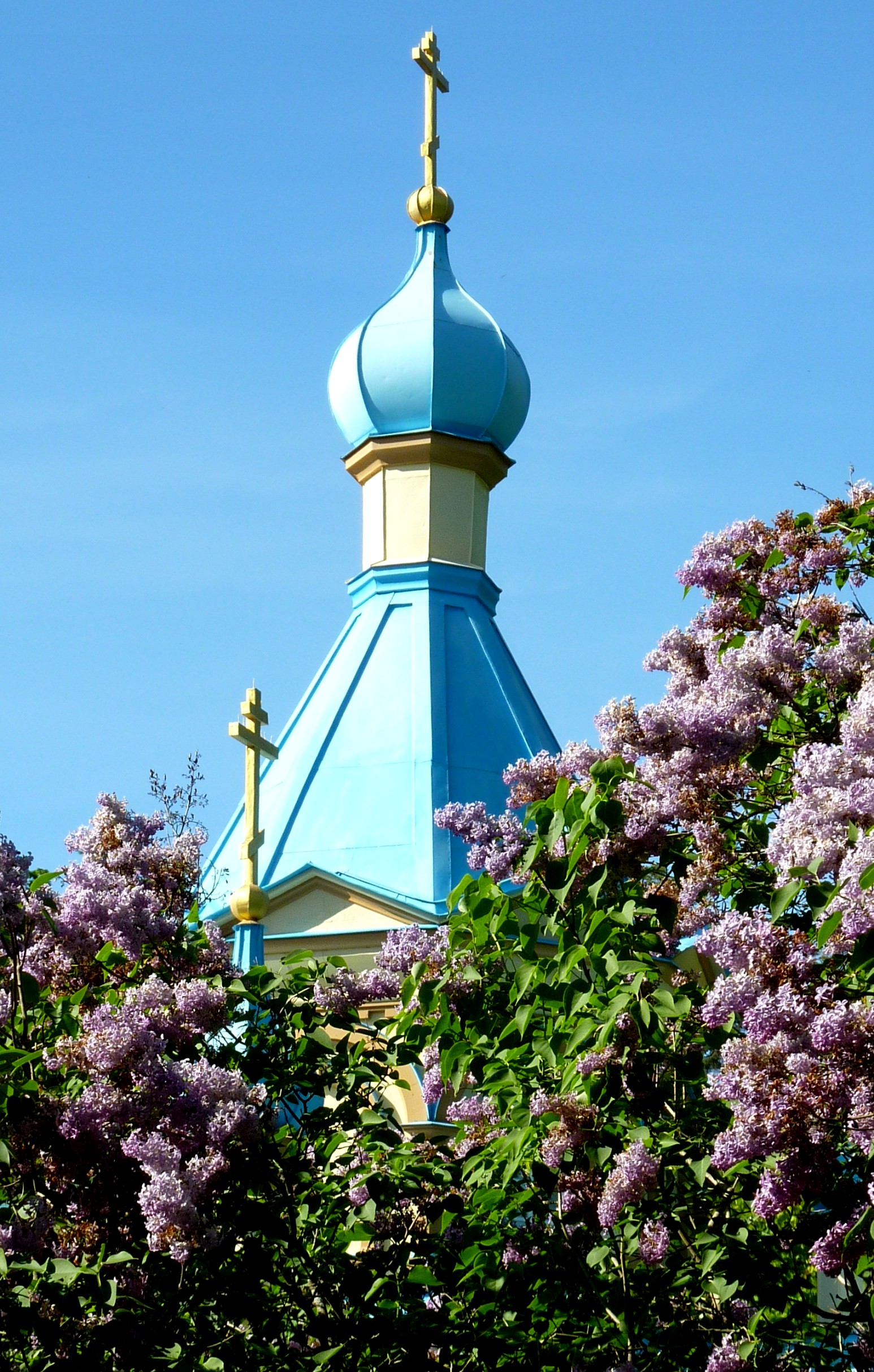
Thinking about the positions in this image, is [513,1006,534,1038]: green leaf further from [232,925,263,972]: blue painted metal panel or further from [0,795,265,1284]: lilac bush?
[232,925,263,972]: blue painted metal panel

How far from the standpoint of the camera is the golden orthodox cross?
36.8ft

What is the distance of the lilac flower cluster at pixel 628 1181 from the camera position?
486 centimetres

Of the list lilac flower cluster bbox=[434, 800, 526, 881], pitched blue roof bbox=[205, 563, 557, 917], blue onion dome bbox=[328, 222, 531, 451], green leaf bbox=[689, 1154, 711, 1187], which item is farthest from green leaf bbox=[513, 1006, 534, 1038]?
blue onion dome bbox=[328, 222, 531, 451]

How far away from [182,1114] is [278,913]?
25.7 feet

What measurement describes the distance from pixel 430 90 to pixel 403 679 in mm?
5836

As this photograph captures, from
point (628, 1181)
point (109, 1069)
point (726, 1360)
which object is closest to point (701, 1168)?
point (628, 1181)

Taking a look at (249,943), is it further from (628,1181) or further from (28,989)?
(628,1181)

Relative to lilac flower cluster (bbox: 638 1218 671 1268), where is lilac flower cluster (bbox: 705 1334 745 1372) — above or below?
below

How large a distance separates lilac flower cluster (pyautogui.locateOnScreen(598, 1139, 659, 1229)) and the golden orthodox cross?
6428 mm

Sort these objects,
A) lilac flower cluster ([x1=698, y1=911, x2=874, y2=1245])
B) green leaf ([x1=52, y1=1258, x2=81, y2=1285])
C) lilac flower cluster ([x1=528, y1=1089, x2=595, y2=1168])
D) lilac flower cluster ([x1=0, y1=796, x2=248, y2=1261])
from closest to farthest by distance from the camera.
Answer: lilac flower cluster ([x1=698, y1=911, x2=874, y2=1245]) < green leaf ([x1=52, y1=1258, x2=81, y2=1285]) < lilac flower cluster ([x1=0, y1=796, x2=248, y2=1261]) < lilac flower cluster ([x1=528, y1=1089, x2=595, y2=1168])

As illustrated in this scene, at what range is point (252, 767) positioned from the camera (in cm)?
1130

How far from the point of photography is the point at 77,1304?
4.67 meters

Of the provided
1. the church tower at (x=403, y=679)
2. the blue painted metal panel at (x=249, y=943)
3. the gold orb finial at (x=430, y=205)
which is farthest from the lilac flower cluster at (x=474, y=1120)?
the gold orb finial at (x=430, y=205)

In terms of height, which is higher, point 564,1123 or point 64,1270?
point 564,1123
